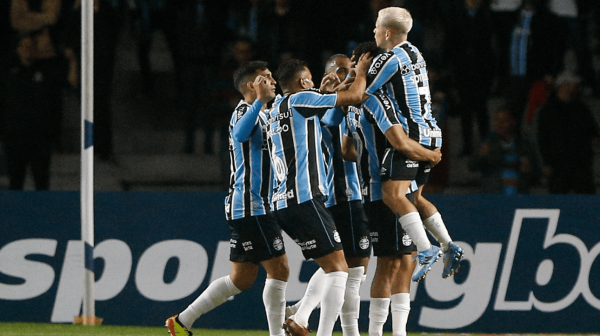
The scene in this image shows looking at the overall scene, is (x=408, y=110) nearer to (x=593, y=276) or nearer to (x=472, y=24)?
(x=593, y=276)

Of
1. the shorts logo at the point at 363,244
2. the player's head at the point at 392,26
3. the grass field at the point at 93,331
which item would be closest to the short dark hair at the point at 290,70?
the player's head at the point at 392,26

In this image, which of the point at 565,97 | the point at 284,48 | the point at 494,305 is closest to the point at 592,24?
the point at 565,97

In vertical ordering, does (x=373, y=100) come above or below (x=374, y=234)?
above

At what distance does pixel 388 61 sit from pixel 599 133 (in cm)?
596

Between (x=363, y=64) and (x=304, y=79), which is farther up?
(x=363, y=64)

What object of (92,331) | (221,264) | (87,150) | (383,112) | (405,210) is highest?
(383,112)

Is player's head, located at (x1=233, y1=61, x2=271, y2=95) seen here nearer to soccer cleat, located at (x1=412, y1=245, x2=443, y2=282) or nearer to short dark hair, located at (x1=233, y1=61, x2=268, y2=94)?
short dark hair, located at (x1=233, y1=61, x2=268, y2=94)

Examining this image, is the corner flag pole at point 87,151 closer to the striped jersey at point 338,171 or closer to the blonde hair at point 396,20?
the striped jersey at point 338,171

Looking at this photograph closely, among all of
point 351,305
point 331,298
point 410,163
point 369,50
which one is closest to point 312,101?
point 369,50

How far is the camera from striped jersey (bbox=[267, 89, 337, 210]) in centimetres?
599

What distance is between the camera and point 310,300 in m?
6.16

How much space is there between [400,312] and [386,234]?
559mm

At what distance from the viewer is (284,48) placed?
10.6m

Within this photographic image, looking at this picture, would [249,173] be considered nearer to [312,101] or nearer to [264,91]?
[264,91]
